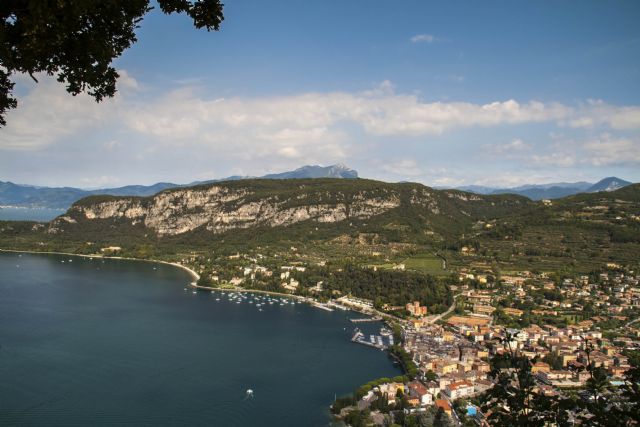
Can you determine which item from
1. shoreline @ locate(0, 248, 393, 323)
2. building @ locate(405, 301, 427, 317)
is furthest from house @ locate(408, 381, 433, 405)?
building @ locate(405, 301, 427, 317)

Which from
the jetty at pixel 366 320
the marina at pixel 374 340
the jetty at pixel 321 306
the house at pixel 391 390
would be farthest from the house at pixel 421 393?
the jetty at pixel 321 306

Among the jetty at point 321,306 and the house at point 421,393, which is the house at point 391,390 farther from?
the jetty at point 321,306

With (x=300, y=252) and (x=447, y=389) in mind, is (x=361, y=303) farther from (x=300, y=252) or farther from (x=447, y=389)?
(x=300, y=252)

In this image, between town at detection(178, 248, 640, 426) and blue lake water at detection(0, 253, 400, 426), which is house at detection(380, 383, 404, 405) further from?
blue lake water at detection(0, 253, 400, 426)

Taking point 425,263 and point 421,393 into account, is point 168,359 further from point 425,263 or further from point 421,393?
point 425,263

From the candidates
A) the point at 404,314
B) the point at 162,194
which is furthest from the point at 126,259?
the point at 404,314

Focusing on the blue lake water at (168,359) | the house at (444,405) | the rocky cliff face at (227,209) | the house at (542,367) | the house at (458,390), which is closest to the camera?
the house at (444,405)

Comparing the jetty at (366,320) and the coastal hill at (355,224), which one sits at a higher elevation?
the coastal hill at (355,224)
